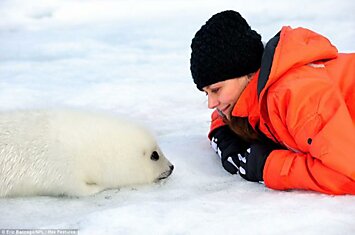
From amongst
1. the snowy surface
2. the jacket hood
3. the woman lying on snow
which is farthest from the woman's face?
the snowy surface

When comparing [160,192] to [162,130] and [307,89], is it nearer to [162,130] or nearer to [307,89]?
[307,89]

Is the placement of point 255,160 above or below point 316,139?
below

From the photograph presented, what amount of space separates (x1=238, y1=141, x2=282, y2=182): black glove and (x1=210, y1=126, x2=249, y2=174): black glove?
0.38 ft

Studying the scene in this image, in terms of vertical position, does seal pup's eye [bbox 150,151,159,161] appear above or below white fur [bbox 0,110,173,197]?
below

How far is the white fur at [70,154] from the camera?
226 cm

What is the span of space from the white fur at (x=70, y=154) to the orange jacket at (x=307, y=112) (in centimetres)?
56

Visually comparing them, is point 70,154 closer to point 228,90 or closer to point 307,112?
point 228,90

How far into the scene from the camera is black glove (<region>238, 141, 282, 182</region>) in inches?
91.2

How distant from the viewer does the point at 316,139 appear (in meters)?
2.02

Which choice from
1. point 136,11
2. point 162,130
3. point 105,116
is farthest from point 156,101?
point 136,11

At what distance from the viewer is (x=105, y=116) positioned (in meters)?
2.63

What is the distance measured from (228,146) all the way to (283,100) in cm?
62

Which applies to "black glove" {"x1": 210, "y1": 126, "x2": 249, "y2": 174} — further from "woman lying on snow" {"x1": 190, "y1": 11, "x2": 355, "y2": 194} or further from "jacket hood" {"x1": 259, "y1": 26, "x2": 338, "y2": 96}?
"jacket hood" {"x1": 259, "y1": 26, "x2": 338, "y2": 96}

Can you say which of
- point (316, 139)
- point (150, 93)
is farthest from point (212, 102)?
point (150, 93)
